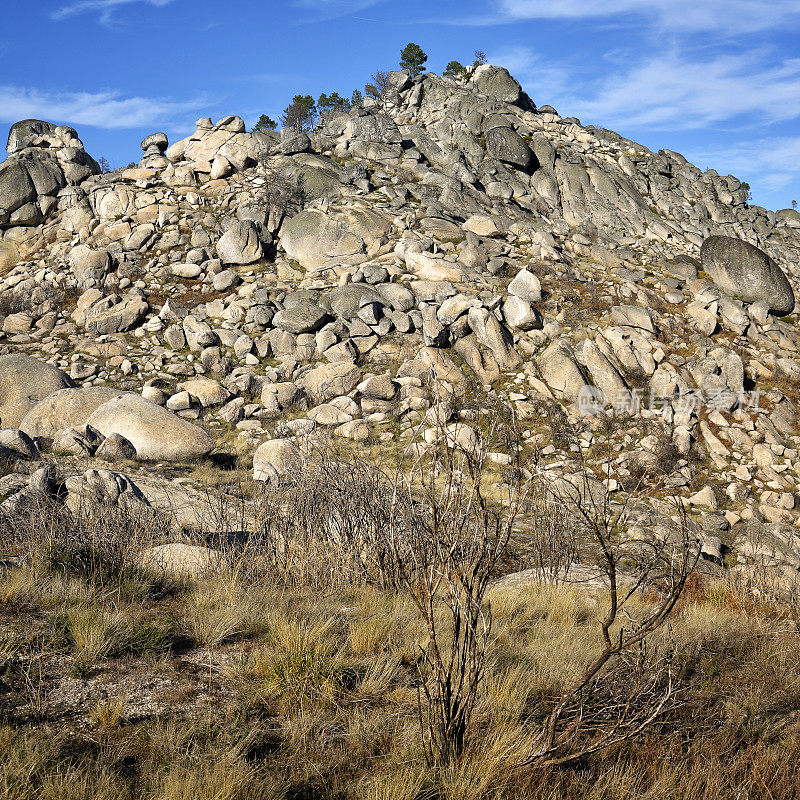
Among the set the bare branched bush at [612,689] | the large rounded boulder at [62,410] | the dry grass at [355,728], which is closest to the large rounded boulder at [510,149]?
the large rounded boulder at [62,410]

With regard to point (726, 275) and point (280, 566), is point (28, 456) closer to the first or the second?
point (280, 566)

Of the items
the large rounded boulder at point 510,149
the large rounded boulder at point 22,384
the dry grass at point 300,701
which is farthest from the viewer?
the large rounded boulder at point 510,149

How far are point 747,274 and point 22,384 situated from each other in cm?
2569

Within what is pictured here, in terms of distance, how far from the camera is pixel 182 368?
1794 cm

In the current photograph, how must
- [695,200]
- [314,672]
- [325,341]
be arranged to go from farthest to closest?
[695,200] → [325,341] → [314,672]

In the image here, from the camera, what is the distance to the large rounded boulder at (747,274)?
22109 mm

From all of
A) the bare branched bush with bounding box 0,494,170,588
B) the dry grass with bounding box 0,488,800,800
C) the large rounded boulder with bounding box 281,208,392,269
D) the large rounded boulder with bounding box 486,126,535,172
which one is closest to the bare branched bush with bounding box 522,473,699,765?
the dry grass with bounding box 0,488,800,800

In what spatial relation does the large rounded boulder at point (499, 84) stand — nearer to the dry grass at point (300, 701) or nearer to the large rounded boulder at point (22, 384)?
the large rounded boulder at point (22, 384)

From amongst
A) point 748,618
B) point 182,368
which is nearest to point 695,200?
point 182,368

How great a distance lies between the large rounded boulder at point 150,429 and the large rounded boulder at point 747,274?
833 inches

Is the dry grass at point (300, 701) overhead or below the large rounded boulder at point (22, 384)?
below

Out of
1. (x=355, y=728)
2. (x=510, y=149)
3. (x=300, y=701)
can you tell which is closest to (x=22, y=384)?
(x=300, y=701)

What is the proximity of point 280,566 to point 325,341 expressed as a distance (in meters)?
12.7

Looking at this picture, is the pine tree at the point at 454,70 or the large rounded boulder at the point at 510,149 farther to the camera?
the pine tree at the point at 454,70
